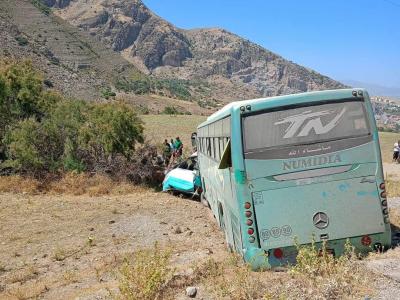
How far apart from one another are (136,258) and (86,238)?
5.47 meters

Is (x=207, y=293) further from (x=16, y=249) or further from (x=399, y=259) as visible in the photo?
(x=16, y=249)

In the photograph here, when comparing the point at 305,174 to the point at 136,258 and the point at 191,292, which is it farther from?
the point at 136,258

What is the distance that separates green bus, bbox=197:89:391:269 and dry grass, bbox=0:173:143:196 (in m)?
12.7

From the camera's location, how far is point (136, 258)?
7.65 m

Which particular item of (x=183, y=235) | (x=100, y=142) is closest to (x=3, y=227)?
(x=183, y=235)

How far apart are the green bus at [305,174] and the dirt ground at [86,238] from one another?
1.87 meters

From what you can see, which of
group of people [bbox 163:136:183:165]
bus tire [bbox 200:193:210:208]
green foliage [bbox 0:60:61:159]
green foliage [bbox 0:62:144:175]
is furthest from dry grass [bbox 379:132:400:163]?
green foliage [bbox 0:60:61:159]

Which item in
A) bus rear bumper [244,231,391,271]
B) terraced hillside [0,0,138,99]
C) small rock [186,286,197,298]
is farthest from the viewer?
terraced hillside [0,0,138,99]

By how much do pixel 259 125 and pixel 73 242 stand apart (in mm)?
7036

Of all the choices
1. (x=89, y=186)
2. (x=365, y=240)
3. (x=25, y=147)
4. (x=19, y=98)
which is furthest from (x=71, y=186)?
(x=365, y=240)

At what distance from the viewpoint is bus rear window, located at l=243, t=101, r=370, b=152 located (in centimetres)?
755

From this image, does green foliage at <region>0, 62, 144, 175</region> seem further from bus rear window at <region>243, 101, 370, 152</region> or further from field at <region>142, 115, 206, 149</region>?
bus rear window at <region>243, 101, 370, 152</region>

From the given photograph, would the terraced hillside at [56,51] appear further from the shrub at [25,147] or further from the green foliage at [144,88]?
the shrub at [25,147]

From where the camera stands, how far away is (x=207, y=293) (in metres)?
6.29
